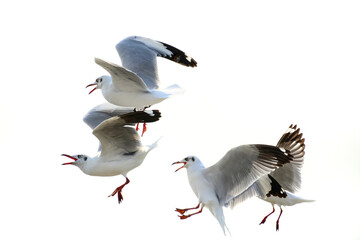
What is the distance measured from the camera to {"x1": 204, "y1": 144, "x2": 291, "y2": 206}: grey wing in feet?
36.7

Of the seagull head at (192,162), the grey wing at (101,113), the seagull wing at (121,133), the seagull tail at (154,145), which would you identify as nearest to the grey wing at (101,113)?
the grey wing at (101,113)

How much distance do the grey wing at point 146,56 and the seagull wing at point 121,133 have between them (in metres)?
1.32

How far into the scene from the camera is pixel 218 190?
11.7 m

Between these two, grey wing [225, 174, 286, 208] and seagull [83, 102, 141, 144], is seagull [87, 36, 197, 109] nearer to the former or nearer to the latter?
seagull [83, 102, 141, 144]

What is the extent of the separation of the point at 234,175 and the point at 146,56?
287 cm

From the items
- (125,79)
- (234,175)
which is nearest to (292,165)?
(234,175)

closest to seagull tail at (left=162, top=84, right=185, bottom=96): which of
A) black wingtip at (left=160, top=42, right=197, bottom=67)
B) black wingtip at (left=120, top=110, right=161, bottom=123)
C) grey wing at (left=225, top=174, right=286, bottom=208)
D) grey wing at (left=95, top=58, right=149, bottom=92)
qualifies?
grey wing at (left=95, top=58, right=149, bottom=92)

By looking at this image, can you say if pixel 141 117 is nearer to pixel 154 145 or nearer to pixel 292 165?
pixel 154 145

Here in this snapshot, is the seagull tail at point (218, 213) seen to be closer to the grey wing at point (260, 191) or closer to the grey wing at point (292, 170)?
the grey wing at point (260, 191)

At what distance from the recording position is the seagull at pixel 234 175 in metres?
11.2

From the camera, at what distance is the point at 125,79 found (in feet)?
39.9

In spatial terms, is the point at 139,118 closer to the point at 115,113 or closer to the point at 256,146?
the point at 256,146

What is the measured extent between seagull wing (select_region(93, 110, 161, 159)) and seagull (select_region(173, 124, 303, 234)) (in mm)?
678

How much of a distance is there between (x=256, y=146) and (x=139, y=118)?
137 centimetres
